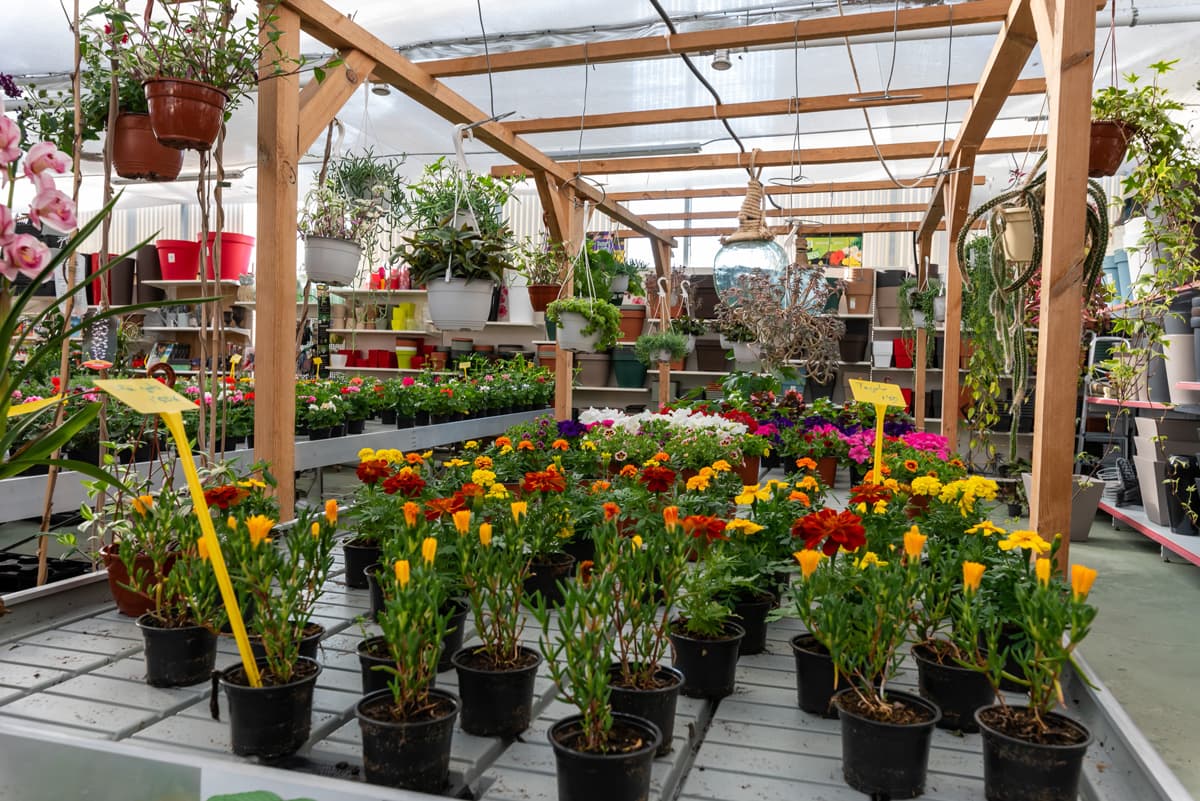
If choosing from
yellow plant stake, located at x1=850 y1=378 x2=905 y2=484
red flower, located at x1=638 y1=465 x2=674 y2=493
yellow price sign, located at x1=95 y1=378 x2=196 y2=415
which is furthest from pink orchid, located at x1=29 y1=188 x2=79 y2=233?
yellow plant stake, located at x1=850 y1=378 x2=905 y2=484

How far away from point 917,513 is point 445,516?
1488 millimetres

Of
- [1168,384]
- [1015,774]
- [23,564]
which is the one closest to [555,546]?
[1015,774]

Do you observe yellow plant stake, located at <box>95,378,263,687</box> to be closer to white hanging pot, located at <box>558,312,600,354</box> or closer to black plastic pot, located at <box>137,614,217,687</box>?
black plastic pot, located at <box>137,614,217,687</box>

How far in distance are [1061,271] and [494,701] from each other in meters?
1.77

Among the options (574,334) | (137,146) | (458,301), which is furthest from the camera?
(574,334)

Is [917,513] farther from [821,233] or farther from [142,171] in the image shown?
[821,233]

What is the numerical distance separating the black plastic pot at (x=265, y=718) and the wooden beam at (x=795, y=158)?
3902 mm

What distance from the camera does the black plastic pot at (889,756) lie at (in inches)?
55.9

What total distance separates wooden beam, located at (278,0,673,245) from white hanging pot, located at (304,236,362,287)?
2.36ft

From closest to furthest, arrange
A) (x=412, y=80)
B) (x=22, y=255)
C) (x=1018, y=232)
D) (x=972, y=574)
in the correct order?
(x=22, y=255) < (x=972, y=574) < (x=1018, y=232) < (x=412, y=80)

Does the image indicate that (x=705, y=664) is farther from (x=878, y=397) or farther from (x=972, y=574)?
(x=878, y=397)

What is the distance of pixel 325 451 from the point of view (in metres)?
4.71

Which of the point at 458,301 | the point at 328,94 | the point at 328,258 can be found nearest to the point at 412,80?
the point at 328,94

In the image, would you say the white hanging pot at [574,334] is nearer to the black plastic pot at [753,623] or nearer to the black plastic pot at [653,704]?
the black plastic pot at [753,623]
